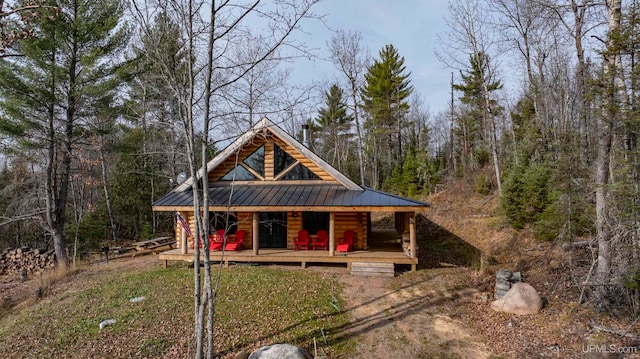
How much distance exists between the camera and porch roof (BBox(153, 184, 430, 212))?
34.1ft

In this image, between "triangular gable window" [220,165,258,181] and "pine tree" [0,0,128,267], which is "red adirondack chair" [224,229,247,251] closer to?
"triangular gable window" [220,165,258,181]

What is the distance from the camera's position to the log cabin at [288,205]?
10.7 meters

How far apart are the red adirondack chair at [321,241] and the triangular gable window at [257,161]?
3.46 m

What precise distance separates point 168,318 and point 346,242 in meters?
6.50

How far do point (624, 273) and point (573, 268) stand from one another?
80.6 inches

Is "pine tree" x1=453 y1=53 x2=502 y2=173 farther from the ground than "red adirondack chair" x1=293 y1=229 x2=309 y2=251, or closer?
farther from the ground

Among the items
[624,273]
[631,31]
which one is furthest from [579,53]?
[624,273]

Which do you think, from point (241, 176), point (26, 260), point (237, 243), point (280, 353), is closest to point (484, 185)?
point (241, 176)

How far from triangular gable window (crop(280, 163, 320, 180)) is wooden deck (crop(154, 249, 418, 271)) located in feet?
9.75

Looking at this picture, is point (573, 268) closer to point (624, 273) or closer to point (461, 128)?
point (624, 273)

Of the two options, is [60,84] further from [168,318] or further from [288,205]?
[168,318]

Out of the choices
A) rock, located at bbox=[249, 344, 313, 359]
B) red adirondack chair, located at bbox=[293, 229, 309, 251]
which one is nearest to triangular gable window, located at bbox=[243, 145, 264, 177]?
red adirondack chair, located at bbox=[293, 229, 309, 251]

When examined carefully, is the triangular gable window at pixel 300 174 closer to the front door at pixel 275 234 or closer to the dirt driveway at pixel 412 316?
the front door at pixel 275 234

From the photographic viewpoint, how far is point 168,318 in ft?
24.1
